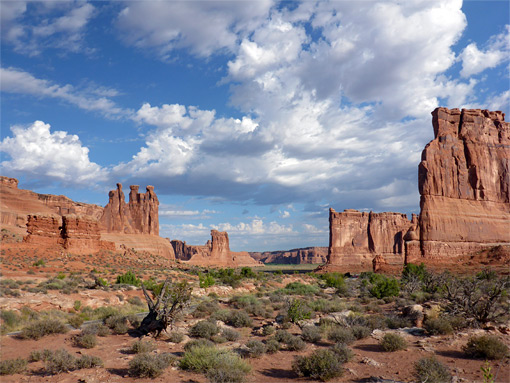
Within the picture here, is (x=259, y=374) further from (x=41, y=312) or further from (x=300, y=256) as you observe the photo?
(x=300, y=256)

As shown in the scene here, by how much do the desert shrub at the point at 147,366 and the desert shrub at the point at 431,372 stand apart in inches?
241

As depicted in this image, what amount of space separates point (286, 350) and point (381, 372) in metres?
3.20

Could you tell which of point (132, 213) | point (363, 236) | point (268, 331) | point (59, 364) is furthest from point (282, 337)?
point (363, 236)

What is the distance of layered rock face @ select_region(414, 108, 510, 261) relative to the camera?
56156mm

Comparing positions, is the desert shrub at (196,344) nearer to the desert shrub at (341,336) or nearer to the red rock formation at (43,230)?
the desert shrub at (341,336)

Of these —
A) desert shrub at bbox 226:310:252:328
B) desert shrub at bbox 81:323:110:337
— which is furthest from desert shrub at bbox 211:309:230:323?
desert shrub at bbox 81:323:110:337

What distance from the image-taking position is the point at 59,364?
26.5ft

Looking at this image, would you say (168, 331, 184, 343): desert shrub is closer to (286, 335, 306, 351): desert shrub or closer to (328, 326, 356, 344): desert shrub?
(286, 335, 306, 351): desert shrub

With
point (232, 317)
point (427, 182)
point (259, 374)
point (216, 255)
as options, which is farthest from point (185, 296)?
point (216, 255)

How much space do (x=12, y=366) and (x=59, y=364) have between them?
112 centimetres

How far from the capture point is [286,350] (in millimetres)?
10297

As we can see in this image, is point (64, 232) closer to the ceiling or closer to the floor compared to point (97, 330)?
closer to the ceiling

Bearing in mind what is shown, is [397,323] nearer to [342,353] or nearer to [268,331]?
[342,353]

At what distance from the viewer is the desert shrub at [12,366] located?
7797 millimetres
